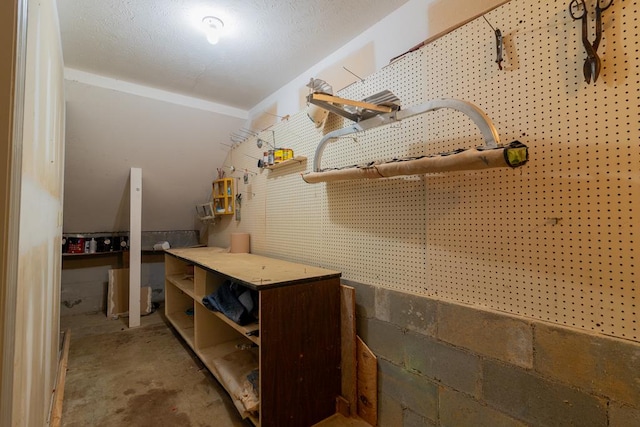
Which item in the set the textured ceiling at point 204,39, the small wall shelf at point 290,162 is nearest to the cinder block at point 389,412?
the small wall shelf at point 290,162

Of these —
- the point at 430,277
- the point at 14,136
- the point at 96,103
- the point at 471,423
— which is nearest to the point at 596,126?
the point at 430,277

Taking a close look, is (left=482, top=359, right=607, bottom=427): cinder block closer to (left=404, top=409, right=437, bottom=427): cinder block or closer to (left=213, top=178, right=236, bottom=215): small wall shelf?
(left=404, top=409, right=437, bottom=427): cinder block

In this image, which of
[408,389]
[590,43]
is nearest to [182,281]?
[408,389]

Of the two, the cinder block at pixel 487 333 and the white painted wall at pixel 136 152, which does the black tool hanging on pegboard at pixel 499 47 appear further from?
the white painted wall at pixel 136 152

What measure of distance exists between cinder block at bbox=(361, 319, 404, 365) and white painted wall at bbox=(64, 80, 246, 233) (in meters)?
2.91

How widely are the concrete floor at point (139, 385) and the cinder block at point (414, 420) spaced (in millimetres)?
931

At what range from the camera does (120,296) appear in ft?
12.3

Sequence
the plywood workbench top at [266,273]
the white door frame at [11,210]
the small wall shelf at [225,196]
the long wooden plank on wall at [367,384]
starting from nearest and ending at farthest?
the white door frame at [11,210] → the plywood workbench top at [266,273] → the long wooden plank on wall at [367,384] → the small wall shelf at [225,196]

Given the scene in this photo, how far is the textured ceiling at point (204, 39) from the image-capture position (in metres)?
1.81

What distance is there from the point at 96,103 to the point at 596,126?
3685 millimetres

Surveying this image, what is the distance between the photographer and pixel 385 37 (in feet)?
6.19

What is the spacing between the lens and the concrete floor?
177cm

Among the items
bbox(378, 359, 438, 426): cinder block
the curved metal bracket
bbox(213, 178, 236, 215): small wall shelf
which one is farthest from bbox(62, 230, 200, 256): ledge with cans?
bbox(378, 359, 438, 426): cinder block

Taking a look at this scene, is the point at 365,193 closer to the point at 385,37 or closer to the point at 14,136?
the point at 385,37
